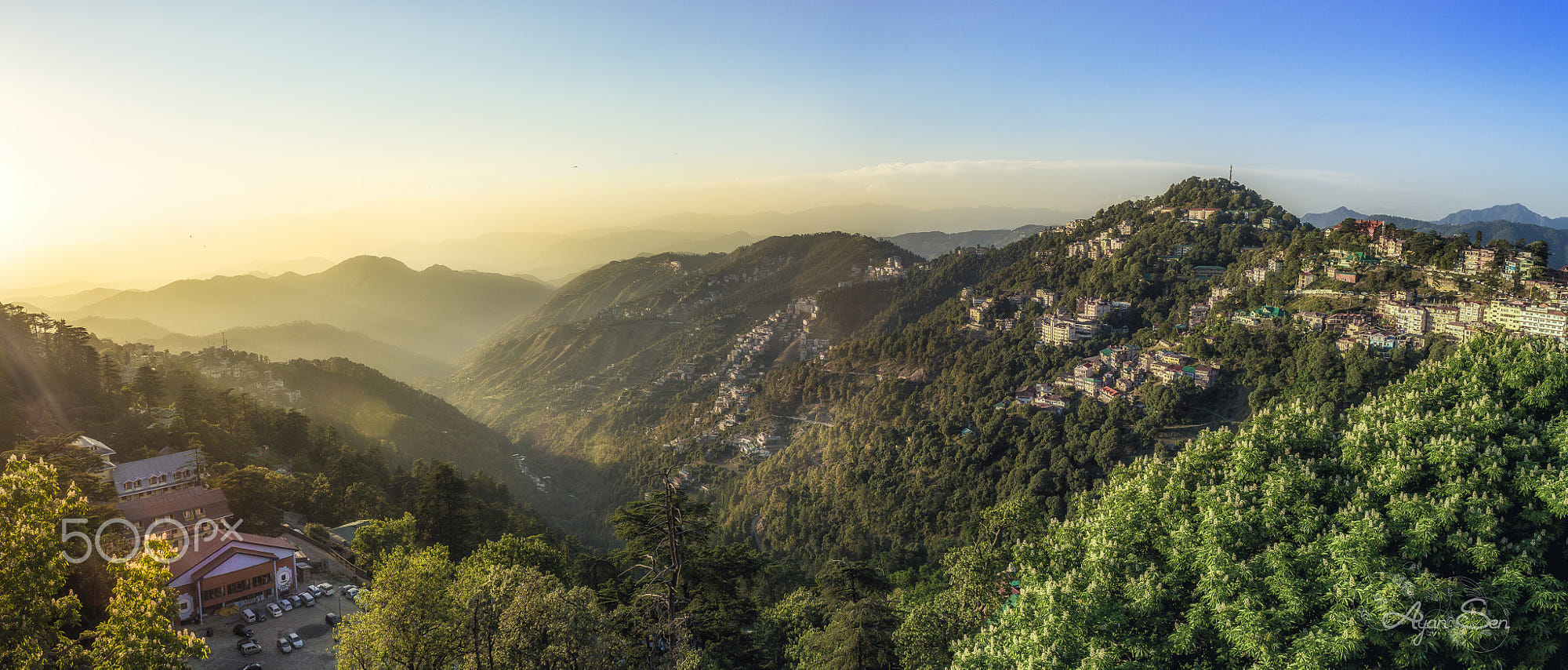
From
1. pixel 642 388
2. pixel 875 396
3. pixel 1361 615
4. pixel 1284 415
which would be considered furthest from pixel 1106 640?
pixel 642 388

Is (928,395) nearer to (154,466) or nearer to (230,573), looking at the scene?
(230,573)

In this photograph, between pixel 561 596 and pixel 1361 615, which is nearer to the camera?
pixel 1361 615

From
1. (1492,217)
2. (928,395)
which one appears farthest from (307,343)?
(1492,217)

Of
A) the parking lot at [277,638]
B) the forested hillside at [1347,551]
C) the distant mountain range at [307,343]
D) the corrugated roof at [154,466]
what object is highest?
the forested hillside at [1347,551]

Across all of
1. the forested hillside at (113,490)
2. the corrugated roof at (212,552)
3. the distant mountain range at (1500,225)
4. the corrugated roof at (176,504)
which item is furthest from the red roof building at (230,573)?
the distant mountain range at (1500,225)

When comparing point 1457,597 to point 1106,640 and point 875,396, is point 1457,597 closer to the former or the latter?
point 1106,640

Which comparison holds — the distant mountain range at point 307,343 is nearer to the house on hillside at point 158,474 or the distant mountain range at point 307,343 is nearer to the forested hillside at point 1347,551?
the house on hillside at point 158,474
